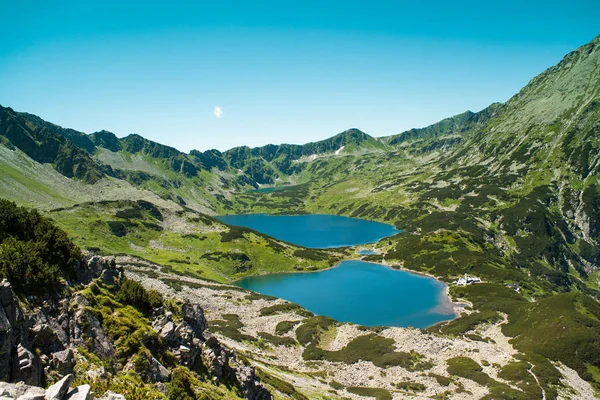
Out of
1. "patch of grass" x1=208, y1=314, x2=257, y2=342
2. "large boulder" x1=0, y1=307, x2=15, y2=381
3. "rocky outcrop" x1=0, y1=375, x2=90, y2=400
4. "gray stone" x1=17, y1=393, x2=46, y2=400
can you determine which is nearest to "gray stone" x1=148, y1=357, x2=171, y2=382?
"large boulder" x1=0, y1=307, x2=15, y2=381

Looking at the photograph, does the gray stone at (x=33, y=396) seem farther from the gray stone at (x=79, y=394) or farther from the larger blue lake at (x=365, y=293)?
the larger blue lake at (x=365, y=293)

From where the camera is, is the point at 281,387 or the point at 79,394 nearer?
the point at 79,394

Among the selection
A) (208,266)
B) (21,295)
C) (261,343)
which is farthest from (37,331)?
(208,266)

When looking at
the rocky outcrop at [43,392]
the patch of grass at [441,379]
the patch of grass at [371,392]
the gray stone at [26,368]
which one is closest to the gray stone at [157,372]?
the gray stone at [26,368]

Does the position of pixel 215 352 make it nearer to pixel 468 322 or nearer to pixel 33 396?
pixel 33 396

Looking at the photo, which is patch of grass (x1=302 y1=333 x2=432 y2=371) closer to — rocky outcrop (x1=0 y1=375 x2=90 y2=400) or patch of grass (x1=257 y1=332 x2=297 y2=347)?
patch of grass (x1=257 y1=332 x2=297 y2=347)

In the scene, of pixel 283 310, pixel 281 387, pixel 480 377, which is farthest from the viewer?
pixel 283 310

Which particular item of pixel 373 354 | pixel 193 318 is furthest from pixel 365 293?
pixel 193 318

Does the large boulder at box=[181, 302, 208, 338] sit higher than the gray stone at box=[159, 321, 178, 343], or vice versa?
the gray stone at box=[159, 321, 178, 343]
